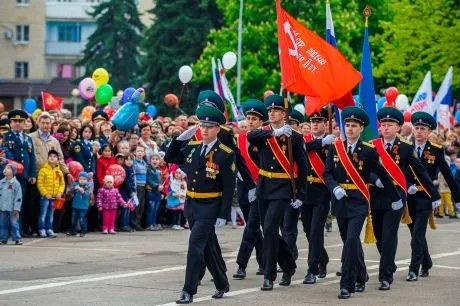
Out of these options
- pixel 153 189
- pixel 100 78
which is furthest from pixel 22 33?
pixel 153 189

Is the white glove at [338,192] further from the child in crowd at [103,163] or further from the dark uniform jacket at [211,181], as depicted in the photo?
the child in crowd at [103,163]

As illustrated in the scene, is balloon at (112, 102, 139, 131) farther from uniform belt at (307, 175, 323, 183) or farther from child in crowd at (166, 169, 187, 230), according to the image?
uniform belt at (307, 175, 323, 183)

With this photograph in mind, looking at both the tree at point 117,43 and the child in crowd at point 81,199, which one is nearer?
the child in crowd at point 81,199

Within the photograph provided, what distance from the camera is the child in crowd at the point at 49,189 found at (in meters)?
20.8

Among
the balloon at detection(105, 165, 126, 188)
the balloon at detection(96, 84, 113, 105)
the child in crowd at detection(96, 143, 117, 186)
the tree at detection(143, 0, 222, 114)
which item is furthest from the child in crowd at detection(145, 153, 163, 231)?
the tree at detection(143, 0, 222, 114)

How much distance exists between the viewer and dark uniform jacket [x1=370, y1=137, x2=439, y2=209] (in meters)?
15.1

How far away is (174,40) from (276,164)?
155ft

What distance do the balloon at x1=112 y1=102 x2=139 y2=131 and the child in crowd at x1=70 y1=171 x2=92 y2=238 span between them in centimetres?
185

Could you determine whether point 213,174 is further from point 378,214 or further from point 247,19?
point 247,19

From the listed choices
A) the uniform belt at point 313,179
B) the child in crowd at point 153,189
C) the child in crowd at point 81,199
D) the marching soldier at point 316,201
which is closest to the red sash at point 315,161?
the marching soldier at point 316,201

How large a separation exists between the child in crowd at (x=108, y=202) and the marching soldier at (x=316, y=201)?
6.61 meters

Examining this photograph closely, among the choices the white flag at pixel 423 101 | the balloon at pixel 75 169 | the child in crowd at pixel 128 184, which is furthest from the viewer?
the white flag at pixel 423 101

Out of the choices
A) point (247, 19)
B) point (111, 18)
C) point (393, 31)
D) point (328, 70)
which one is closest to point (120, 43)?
point (111, 18)

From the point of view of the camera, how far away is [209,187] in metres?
13.6
